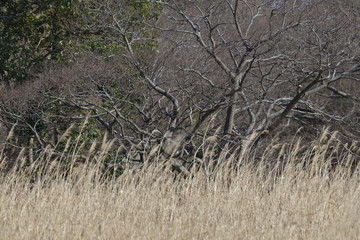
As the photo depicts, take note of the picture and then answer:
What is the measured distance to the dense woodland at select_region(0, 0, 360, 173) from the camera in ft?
28.3

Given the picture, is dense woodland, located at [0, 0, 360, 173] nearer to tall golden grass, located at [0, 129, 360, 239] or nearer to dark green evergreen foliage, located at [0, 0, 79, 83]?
dark green evergreen foliage, located at [0, 0, 79, 83]

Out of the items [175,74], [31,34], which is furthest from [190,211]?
[31,34]

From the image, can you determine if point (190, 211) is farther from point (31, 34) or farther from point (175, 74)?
point (31, 34)

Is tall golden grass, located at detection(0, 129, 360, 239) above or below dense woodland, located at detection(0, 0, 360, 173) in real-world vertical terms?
below

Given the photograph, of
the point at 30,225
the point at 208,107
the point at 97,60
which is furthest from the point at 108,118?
the point at 30,225

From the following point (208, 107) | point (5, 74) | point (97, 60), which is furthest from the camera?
point (5, 74)

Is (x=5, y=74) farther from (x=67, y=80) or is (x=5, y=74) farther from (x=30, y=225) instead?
(x=30, y=225)

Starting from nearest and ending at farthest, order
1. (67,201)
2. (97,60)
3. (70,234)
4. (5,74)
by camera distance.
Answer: (70,234) < (67,201) < (97,60) < (5,74)

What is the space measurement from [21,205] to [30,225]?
753mm

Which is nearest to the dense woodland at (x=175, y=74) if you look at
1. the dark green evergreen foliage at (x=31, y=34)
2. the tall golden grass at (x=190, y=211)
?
the dark green evergreen foliage at (x=31, y=34)

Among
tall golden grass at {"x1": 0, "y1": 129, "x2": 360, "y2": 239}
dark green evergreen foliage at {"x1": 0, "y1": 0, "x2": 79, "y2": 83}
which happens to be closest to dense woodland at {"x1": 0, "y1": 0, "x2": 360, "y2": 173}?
dark green evergreen foliage at {"x1": 0, "y1": 0, "x2": 79, "y2": 83}

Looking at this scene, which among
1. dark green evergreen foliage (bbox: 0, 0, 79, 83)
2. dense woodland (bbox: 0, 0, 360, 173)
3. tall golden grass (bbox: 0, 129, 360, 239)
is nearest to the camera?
tall golden grass (bbox: 0, 129, 360, 239)

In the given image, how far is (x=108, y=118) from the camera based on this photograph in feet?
32.6

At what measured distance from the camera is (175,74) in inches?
348
